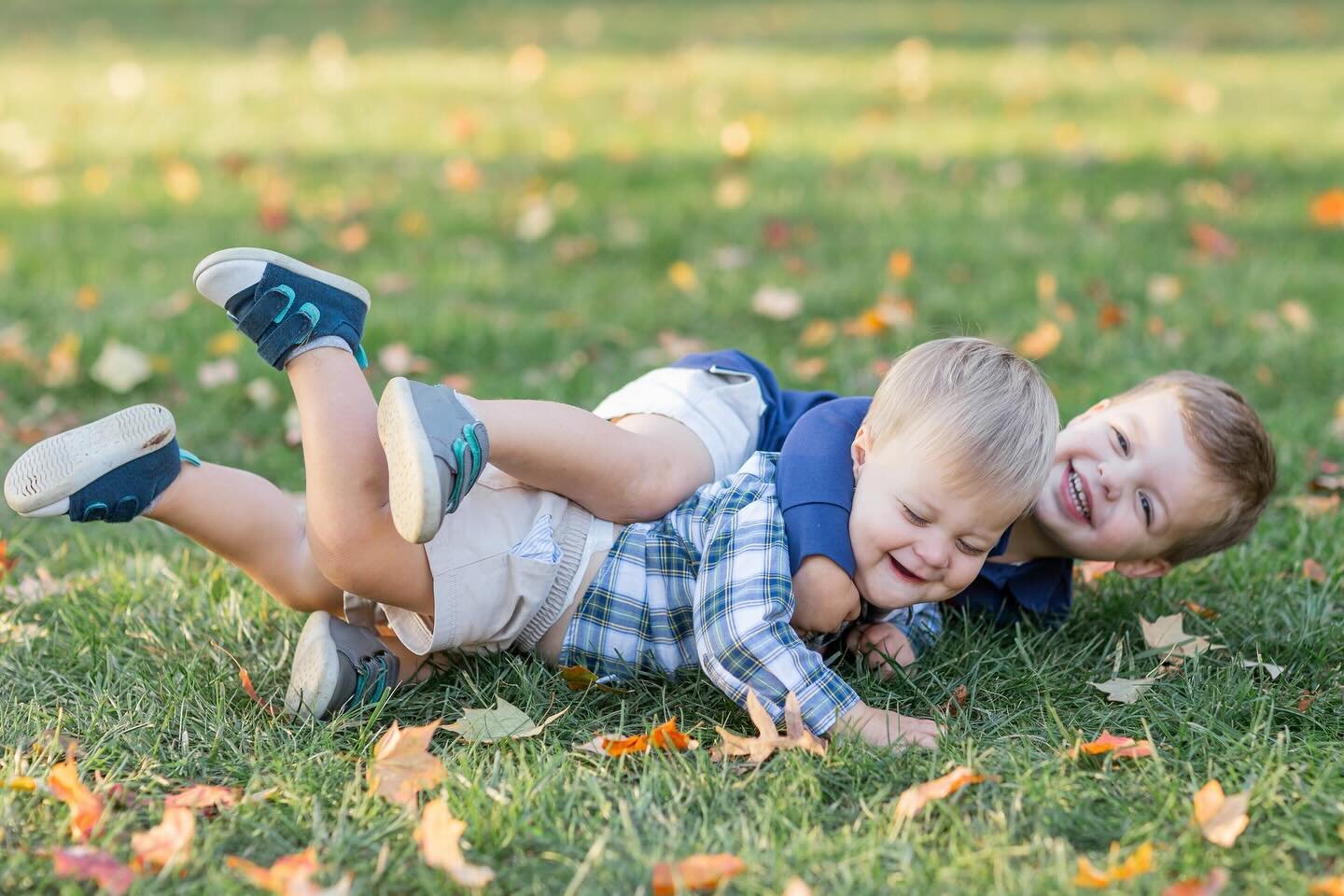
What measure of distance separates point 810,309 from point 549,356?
0.96 metres

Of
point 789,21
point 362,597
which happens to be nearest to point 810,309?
point 362,597

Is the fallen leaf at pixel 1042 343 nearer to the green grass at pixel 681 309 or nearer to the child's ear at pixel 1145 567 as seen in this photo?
the green grass at pixel 681 309

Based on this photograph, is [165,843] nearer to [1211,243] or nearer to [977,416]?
[977,416]

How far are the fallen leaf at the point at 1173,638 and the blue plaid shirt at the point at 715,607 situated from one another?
0.74 meters

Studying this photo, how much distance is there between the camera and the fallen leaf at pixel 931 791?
200 cm

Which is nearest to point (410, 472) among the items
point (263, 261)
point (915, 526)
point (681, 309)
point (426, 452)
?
point (426, 452)

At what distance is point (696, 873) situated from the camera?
1832 mm

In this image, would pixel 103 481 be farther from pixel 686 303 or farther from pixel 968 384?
pixel 686 303

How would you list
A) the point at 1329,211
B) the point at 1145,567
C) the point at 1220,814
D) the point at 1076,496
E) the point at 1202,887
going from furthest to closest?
1. the point at 1329,211
2. the point at 1145,567
3. the point at 1076,496
4. the point at 1220,814
5. the point at 1202,887

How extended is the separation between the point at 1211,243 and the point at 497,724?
13.5ft

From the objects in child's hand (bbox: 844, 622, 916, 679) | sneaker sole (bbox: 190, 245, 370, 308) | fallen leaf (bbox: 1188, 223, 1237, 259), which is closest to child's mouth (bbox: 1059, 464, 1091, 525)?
child's hand (bbox: 844, 622, 916, 679)

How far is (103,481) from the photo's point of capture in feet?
7.61

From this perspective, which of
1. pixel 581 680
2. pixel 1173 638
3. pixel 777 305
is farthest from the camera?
pixel 777 305

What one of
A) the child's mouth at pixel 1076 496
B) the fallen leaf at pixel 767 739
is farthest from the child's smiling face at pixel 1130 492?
the fallen leaf at pixel 767 739
